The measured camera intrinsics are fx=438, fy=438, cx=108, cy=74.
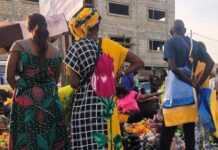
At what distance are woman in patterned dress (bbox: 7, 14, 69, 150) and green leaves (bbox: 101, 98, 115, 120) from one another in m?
0.48

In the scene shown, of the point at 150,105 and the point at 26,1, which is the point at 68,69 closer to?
the point at 150,105

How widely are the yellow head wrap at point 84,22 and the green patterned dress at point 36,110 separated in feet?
1.30

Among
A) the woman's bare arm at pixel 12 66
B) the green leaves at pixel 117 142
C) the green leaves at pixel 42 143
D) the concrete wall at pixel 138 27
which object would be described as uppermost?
the woman's bare arm at pixel 12 66

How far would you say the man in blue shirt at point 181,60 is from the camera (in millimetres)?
4566

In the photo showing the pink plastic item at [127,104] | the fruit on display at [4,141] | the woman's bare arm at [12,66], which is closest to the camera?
the woman's bare arm at [12,66]

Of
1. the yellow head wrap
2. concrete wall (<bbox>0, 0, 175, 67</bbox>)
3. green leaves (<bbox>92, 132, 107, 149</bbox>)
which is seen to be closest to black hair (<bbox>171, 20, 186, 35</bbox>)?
the yellow head wrap

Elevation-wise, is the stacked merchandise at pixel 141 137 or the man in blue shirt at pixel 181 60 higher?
the man in blue shirt at pixel 181 60

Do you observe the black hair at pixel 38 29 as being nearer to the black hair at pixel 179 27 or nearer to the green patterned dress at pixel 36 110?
the green patterned dress at pixel 36 110

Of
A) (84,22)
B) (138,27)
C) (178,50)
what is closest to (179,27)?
(178,50)

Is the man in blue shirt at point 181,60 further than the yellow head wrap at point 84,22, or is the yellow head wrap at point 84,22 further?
the man in blue shirt at point 181,60

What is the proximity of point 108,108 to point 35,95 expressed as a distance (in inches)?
25.0

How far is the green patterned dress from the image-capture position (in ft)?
12.0

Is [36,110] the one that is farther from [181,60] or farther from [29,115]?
[181,60]

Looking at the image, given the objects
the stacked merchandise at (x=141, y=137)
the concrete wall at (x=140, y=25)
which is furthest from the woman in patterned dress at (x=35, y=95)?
the concrete wall at (x=140, y=25)
